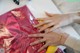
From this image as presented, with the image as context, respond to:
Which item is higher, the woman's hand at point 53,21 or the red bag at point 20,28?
the red bag at point 20,28

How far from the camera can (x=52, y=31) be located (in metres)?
0.90

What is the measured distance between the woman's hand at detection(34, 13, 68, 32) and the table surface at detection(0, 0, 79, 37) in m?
0.04

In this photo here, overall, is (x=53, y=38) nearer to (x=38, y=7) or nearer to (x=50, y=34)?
(x=50, y=34)

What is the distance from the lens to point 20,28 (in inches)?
33.6

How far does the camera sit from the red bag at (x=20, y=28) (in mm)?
794

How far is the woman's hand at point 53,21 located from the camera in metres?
0.90

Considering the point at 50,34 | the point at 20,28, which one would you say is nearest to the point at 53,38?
the point at 50,34

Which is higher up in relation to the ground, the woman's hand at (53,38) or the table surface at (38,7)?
the table surface at (38,7)

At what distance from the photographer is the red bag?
2.61ft

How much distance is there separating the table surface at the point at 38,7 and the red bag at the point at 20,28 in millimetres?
→ 49

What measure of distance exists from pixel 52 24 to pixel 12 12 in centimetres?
23

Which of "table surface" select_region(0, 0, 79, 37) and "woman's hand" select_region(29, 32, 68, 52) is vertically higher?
"table surface" select_region(0, 0, 79, 37)

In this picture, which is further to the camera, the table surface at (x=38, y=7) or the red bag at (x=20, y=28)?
the table surface at (x=38, y=7)

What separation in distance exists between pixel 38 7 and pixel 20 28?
213 millimetres
